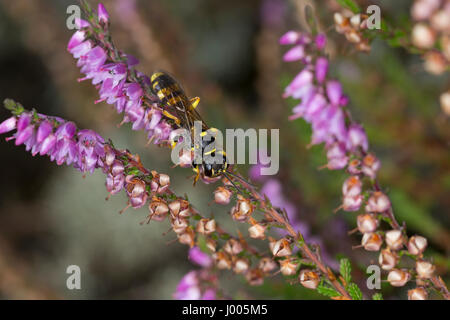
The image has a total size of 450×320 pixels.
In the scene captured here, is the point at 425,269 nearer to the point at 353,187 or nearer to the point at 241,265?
the point at 353,187

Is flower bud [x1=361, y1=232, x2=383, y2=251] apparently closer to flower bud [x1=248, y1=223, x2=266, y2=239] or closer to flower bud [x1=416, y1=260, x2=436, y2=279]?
flower bud [x1=416, y1=260, x2=436, y2=279]

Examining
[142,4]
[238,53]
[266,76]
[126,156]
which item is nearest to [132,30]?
[142,4]

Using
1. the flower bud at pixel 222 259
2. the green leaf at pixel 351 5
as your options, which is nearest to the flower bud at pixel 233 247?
the flower bud at pixel 222 259

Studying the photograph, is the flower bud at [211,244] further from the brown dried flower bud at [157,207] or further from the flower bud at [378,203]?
the flower bud at [378,203]

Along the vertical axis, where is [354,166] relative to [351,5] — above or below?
below

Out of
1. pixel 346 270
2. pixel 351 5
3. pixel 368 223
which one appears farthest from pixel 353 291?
pixel 351 5
